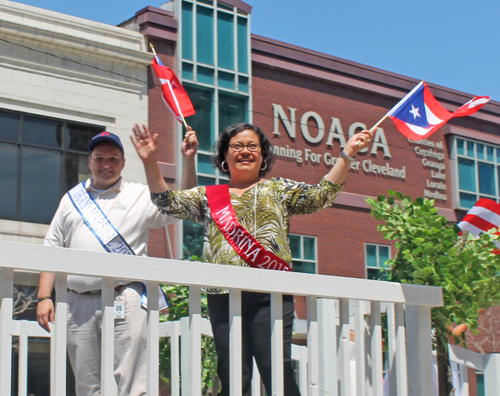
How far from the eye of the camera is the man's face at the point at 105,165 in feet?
13.4

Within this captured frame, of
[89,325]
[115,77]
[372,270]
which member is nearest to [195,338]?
[89,325]

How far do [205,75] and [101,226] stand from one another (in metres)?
15.5

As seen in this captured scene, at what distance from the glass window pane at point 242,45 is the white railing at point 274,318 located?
643 inches

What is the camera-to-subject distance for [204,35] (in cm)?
1933

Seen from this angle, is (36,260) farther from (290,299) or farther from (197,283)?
(290,299)

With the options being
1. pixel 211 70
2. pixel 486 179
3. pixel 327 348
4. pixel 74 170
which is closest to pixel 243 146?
pixel 327 348

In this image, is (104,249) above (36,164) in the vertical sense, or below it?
below

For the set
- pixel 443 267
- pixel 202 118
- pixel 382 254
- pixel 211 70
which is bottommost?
pixel 443 267

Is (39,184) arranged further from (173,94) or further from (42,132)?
(173,94)

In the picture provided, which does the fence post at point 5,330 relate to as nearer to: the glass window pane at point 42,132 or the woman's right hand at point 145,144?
the woman's right hand at point 145,144

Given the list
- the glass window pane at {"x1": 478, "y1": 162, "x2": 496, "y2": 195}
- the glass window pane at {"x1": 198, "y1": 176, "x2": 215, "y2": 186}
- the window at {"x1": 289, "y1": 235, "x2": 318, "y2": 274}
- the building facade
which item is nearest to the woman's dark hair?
the building facade

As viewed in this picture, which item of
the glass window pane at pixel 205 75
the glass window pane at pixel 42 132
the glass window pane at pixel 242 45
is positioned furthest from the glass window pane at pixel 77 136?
the glass window pane at pixel 242 45

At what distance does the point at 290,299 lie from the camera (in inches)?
133

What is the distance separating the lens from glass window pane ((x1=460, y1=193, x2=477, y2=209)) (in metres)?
23.7
